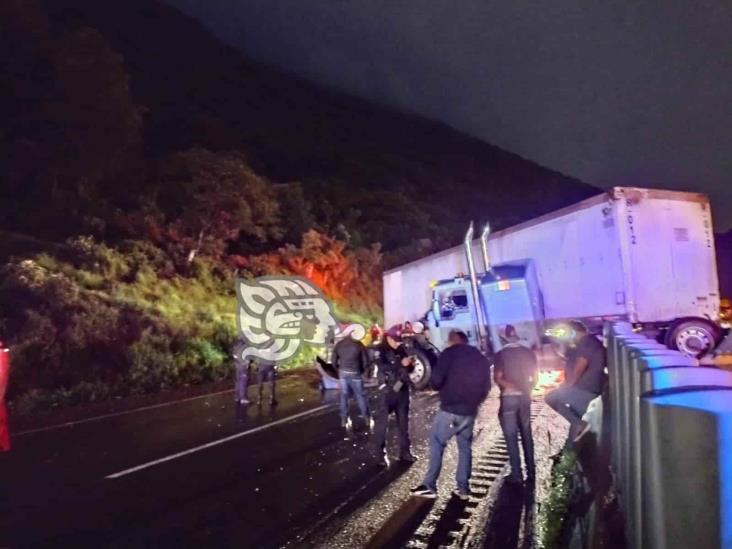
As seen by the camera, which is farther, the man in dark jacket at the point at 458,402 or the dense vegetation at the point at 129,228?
the dense vegetation at the point at 129,228

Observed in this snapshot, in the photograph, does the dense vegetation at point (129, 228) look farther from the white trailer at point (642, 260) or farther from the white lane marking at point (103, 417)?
the white trailer at point (642, 260)

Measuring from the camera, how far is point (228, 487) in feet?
25.0

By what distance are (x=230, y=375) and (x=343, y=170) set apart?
41582mm

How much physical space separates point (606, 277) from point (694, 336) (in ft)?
6.46

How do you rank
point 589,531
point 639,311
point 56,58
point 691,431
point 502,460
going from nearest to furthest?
point 691,431 → point 589,531 → point 502,460 → point 639,311 → point 56,58

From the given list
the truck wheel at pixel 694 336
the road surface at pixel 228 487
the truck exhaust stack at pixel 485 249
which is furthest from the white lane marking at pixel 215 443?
the truck wheel at pixel 694 336

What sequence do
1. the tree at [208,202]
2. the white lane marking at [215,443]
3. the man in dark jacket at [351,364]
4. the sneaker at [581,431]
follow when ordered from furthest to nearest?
the tree at [208,202], the man in dark jacket at [351,364], the white lane marking at [215,443], the sneaker at [581,431]

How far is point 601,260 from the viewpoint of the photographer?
14.4 metres

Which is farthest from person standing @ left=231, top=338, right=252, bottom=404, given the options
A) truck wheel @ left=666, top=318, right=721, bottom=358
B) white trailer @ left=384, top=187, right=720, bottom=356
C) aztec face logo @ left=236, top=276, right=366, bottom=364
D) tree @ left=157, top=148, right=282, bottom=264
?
tree @ left=157, top=148, right=282, bottom=264

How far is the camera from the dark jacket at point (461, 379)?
6.88m

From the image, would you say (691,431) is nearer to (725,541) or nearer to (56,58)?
(725,541)

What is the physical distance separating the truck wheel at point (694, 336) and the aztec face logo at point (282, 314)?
993 cm

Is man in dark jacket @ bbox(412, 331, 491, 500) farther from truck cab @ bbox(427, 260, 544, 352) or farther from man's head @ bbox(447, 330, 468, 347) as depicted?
truck cab @ bbox(427, 260, 544, 352)

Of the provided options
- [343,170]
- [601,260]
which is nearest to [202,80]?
[343,170]
